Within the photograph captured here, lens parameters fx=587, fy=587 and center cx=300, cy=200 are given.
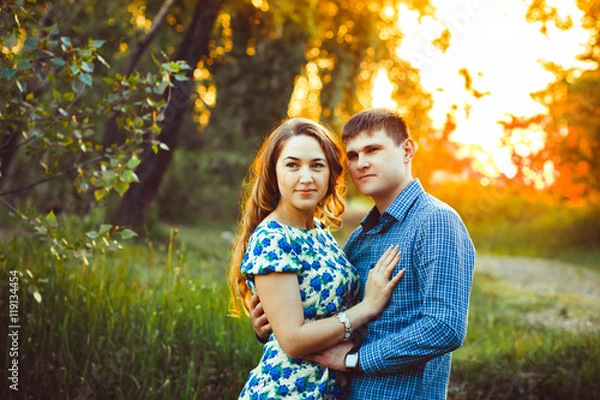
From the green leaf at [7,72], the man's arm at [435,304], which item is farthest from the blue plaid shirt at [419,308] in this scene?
the green leaf at [7,72]

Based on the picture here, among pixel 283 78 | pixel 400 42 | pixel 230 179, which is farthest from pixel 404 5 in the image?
pixel 230 179

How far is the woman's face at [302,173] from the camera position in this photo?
87.8 inches

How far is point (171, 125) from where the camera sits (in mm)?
7703

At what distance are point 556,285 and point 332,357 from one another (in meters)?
8.36

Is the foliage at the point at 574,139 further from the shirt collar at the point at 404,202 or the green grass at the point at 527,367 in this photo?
the shirt collar at the point at 404,202

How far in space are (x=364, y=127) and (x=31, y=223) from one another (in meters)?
1.76

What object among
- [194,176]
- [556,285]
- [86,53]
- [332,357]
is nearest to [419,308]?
[332,357]

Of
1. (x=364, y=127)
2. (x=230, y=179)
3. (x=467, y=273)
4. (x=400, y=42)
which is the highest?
(x=400, y=42)

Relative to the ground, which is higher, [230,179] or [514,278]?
[230,179]

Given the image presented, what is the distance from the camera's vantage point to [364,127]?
2.43 m

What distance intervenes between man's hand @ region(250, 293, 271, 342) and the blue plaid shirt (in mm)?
416

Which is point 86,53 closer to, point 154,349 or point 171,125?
point 154,349

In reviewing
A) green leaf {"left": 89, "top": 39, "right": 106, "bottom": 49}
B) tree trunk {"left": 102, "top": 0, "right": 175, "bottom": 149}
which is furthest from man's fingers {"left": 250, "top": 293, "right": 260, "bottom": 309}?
tree trunk {"left": 102, "top": 0, "right": 175, "bottom": 149}

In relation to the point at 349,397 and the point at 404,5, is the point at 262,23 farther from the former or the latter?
the point at 349,397
